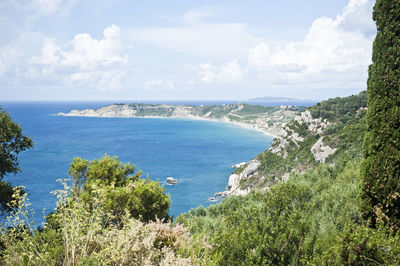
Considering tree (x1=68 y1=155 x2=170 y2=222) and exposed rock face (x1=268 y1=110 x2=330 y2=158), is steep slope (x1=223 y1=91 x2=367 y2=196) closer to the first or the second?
exposed rock face (x1=268 y1=110 x2=330 y2=158)

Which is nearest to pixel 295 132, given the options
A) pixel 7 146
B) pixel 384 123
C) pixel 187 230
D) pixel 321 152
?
pixel 321 152

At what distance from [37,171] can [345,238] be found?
64743 mm

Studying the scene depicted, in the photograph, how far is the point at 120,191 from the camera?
34.6ft

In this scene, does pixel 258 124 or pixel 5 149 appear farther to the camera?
pixel 258 124

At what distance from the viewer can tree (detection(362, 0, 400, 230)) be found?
7.87 metres

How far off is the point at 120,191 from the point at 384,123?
9.82 metres

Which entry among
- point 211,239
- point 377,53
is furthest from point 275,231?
point 377,53

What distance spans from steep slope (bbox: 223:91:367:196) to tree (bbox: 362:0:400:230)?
1182 inches

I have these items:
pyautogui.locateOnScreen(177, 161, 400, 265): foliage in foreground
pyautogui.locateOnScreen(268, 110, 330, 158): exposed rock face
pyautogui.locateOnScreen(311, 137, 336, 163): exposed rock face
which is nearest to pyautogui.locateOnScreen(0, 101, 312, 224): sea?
pyautogui.locateOnScreen(268, 110, 330, 158): exposed rock face

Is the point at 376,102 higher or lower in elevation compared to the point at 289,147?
higher

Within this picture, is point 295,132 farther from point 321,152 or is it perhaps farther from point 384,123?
point 384,123

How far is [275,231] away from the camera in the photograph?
22.6 ft

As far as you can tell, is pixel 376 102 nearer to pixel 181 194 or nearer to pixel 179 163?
pixel 181 194

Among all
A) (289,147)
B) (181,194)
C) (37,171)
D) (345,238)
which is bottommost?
(181,194)
